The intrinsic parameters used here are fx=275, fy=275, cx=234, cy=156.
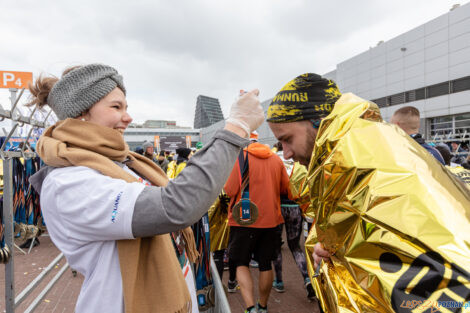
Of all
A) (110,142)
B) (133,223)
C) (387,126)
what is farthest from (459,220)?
(110,142)

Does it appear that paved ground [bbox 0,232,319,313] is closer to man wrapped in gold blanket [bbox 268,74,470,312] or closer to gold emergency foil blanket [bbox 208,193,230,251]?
gold emergency foil blanket [bbox 208,193,230,251]

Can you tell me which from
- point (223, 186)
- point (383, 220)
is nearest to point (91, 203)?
point (223, 186)

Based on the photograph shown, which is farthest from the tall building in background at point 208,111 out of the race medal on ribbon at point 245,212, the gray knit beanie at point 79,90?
the gray knit beanie at point 79,90

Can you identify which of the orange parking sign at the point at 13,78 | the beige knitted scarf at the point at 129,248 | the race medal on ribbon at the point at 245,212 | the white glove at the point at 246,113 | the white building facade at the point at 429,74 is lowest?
the race medal on ribbon at the point at 245,212

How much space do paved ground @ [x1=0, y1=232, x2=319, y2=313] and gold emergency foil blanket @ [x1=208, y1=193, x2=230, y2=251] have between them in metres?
0.72

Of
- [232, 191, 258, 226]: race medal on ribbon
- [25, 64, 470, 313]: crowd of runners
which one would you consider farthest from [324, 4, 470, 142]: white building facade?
[25, 64, 470, 313]: crowd of runners

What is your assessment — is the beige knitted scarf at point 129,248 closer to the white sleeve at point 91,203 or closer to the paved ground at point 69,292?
the white sleeve at point 91,203

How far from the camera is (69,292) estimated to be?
382 cm

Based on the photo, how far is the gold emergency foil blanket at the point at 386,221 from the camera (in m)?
0.66

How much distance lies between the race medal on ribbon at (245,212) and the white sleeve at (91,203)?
2.26 metres

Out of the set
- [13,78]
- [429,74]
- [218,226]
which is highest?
[429,74]

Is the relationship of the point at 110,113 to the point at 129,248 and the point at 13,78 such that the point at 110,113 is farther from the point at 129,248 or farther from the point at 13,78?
the point at 13,78

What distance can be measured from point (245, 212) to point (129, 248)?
2.21m

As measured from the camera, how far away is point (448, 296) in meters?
0.64
